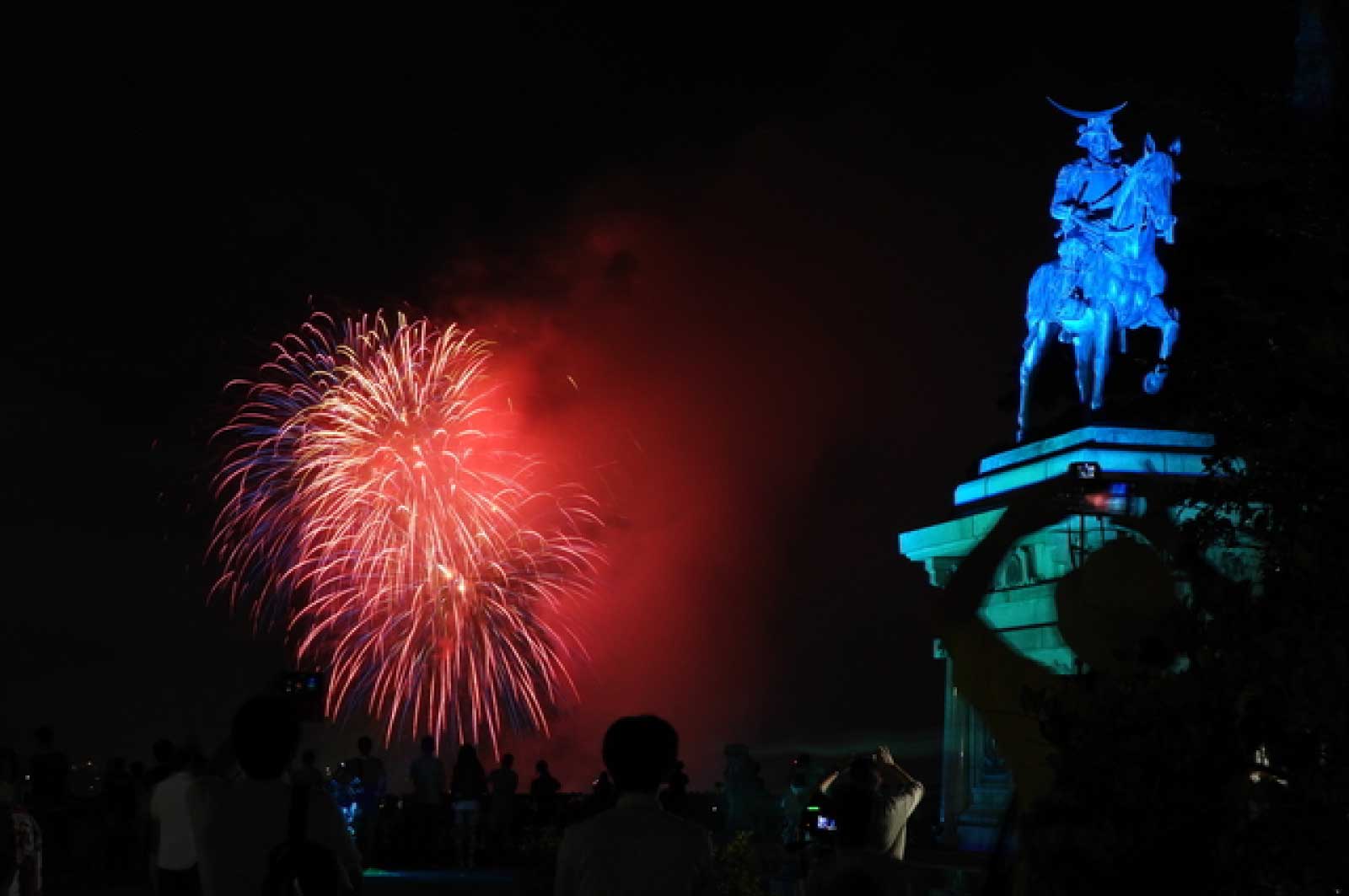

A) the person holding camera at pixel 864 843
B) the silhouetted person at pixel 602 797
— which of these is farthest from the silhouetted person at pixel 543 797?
the person holding camera at pixel 864 843

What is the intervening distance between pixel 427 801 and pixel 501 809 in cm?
205

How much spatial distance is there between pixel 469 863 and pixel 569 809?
346cm

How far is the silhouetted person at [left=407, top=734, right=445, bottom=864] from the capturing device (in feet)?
96.7

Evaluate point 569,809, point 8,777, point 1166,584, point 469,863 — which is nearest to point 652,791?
point 1166,584

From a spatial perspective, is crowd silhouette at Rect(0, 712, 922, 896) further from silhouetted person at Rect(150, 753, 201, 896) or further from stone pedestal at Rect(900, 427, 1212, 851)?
stone pedestal at Rect(900, 427, 1212, 851)

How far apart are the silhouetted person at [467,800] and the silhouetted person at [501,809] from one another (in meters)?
0.75

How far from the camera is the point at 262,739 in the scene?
20.5 ft

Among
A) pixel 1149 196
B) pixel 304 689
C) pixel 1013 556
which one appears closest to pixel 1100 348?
pixel 1149 196

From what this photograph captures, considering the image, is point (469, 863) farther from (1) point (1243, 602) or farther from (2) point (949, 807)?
(1) point (1243, 602)

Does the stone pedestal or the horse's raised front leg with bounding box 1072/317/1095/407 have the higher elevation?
the horse's raised front leg with bounding box 1072/317/1095/407

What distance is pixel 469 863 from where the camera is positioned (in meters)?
30.5

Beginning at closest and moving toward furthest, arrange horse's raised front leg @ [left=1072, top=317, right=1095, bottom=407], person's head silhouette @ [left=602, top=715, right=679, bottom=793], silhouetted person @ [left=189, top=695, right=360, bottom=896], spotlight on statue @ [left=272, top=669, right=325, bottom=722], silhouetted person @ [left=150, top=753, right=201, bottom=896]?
silhouetted person @ [left=189, top=695, right=360, bottom=896] < person's head silhouette @ [left=602, top=715, right=679, bottom=793] < spotlight on statue @ [left=272, top=669, right=325, bottom=722] < silhouetted person @ [left=150, top=753, right=201, bottom=896] < horse's raised front leg @ [left=1072, top=317, right=1095, bottom=407]

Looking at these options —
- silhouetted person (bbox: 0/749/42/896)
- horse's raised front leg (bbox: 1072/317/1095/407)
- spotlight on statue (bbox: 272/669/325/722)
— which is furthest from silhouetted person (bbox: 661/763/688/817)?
spotlight on statue (bbox: 272/669/325/722)

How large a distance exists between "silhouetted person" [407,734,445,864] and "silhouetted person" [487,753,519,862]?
0.90m
